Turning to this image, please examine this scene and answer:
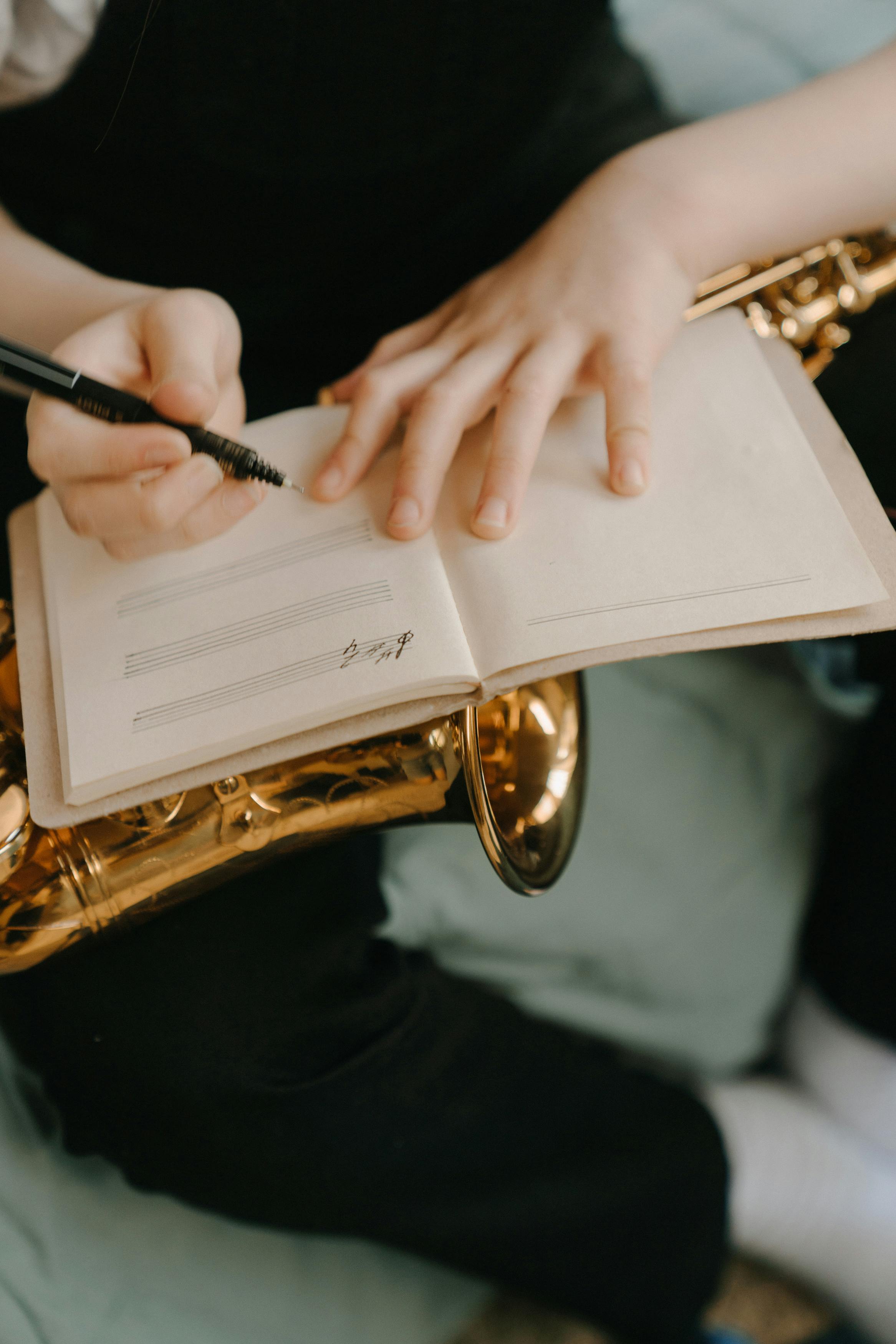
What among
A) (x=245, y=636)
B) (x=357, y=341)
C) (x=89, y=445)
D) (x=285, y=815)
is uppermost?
(x=357, y=341)

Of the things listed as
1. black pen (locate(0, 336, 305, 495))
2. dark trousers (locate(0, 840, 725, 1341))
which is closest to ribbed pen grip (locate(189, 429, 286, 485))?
black pen (locate(0, 336, 305, 495))

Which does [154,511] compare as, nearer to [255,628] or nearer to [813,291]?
[255,628]

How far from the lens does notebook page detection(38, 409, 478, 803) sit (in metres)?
0.39

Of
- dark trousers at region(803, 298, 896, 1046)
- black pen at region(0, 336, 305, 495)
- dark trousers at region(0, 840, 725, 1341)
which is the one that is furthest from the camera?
dark trousers at region(803, 298, 896, 1046)

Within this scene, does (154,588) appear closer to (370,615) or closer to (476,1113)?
(370,615)

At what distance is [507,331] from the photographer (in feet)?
1.66

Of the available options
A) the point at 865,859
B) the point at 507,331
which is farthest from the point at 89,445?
the point at 865,859

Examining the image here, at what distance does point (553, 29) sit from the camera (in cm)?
56

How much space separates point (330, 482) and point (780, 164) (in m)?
0.37

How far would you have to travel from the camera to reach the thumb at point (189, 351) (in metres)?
0.41

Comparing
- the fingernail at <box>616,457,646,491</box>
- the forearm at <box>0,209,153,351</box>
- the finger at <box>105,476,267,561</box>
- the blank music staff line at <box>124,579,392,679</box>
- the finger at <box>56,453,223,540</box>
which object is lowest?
the blank music staff line at <box>124,579,392,679</box>

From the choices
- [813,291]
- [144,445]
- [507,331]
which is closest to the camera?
[144,445]

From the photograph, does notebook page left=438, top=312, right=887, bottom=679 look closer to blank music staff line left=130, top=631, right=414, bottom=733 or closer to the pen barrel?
blank music staff line left=130, top=631, right=414, bottom=733

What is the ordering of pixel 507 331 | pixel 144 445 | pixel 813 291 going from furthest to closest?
pixel 813 291 → pixel 507 331 → pixel 144 445
